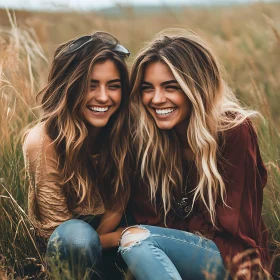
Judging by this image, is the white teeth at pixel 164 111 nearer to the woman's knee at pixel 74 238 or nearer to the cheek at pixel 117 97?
the cheek at pixel 117 97

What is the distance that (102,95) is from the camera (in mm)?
2889

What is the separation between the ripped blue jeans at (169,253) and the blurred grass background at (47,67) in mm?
352

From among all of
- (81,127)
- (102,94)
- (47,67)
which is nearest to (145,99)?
(102,94)

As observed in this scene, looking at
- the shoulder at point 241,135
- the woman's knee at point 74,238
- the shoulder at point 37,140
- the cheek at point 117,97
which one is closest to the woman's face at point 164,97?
the cheek at point 117,97

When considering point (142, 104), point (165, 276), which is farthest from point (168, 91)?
point (165, 276)

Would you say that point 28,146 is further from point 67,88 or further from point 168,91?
point 168,91

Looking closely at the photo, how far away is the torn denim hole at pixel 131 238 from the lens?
8.96ft

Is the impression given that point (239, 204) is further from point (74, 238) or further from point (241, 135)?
point (74, 238)

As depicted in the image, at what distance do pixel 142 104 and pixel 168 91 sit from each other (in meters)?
0.15

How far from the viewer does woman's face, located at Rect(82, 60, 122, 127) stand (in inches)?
114

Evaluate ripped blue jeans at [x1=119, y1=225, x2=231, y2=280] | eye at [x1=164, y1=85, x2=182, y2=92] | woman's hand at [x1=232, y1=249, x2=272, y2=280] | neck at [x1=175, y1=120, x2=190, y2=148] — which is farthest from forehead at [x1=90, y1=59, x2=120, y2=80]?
woman's hand at [x1=232, y1=249, x2=272, y2=280]

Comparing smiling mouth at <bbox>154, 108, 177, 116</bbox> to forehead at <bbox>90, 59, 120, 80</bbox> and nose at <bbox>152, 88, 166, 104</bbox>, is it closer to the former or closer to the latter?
nose at <bbox>152, 88, 166, 104</bbox>

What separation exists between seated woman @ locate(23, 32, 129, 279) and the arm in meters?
0.50

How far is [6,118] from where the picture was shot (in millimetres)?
3301
